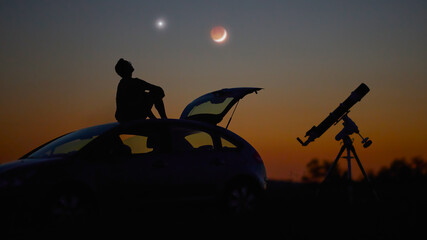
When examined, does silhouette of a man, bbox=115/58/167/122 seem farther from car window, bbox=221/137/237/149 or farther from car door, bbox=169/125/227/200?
car window, bbox=221/137/237/149

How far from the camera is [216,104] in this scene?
11477 millimetres

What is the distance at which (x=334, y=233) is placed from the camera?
313 inches

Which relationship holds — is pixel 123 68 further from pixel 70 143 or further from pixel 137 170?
pixel 137 170

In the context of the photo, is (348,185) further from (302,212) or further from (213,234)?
(213,234)

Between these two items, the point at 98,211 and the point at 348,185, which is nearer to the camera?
the point at 98,211

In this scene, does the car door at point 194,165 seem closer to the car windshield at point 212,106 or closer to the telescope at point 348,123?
the car windshield at point 212,106

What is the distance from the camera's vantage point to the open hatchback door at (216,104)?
11211mm

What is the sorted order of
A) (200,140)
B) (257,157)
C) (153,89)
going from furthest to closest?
(153,89) < (257,157) < (200,140)

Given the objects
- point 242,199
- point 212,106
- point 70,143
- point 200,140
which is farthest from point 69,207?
point 212,106

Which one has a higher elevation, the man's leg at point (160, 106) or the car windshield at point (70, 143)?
the man's leg at point (160, 106)

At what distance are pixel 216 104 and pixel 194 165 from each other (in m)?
2.07

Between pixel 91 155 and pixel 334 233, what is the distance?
12.0ft

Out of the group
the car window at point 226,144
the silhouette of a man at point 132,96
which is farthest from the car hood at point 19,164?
the car window at point 226,144

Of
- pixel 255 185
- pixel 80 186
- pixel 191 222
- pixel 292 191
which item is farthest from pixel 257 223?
pixel 292 191
